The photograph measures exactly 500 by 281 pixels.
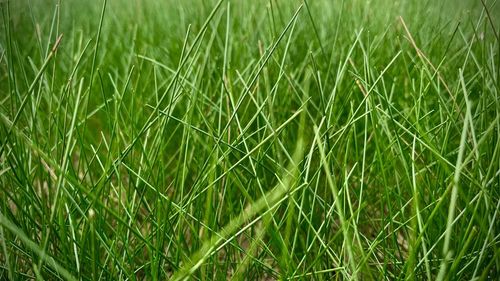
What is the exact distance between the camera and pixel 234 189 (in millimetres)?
665

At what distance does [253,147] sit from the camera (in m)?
0.71

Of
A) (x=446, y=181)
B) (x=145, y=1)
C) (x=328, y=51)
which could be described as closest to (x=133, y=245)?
(x=446, y=181)

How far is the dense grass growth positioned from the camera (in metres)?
0.47

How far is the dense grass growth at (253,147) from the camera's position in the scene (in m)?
0.47

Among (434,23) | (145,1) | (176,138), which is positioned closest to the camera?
(176,138)

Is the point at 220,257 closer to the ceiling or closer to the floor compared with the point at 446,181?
closer to the floor

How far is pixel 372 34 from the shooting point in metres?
1.14

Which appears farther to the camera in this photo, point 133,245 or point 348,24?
point 348,24

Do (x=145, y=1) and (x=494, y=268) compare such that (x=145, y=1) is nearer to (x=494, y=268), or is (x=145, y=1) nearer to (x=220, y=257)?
(x=220, y=257)

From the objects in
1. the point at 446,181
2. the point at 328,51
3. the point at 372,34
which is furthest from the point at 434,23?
the point at 446,181

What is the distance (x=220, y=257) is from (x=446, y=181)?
303 mm

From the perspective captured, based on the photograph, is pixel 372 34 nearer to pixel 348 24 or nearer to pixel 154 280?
pixel 348 24

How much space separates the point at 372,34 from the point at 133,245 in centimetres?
79

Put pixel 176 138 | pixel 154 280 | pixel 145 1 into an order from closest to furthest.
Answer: pixel 154 280, pixel 176 138, pixel 145 1
